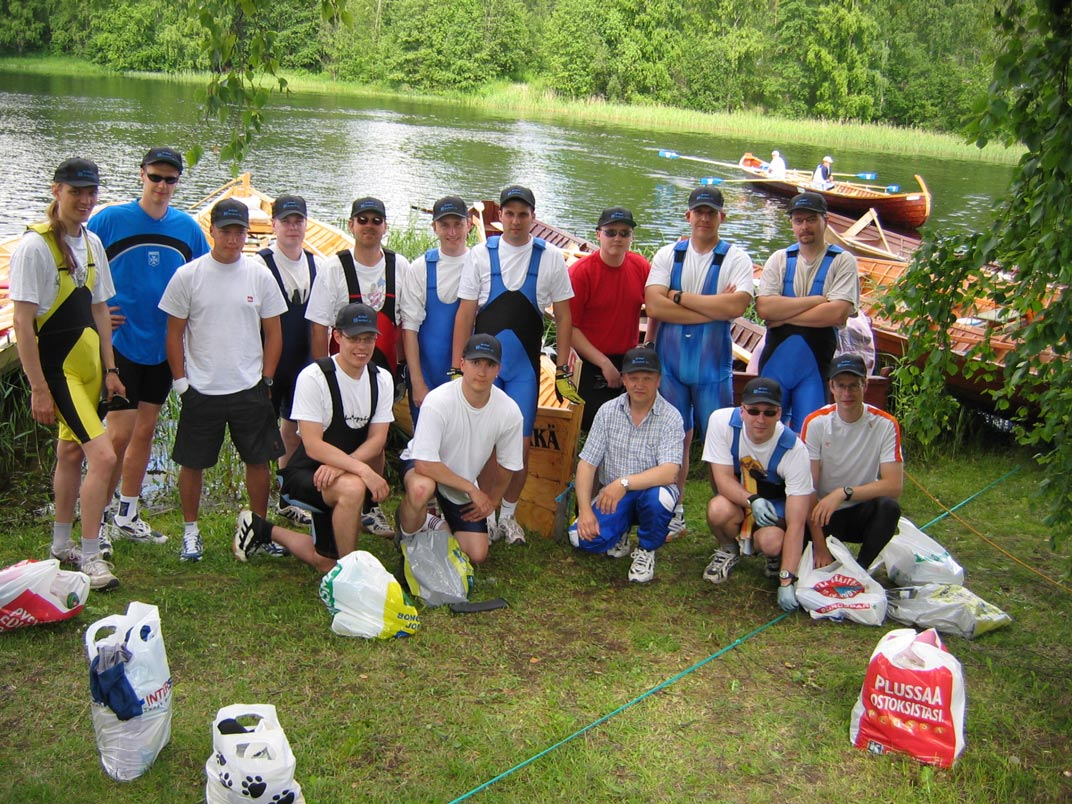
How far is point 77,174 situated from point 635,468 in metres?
3.04

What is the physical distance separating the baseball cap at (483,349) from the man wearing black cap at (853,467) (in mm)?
1691

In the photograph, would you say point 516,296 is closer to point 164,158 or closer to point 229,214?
point 229,214

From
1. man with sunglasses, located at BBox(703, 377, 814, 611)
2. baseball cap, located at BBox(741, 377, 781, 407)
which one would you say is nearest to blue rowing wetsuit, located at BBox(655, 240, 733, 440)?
man with sunglasses, located at BBox(703, 377, 814, 611)

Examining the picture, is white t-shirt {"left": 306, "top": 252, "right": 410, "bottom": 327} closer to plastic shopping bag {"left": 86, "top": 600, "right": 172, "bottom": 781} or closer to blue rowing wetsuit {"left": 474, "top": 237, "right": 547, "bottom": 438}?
blue rowing wetsuit {"left": 474, "top": 237, "right": 547, "bottom": 438}

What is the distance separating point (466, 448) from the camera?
5.06 m

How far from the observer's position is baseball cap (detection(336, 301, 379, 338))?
4.82 metres

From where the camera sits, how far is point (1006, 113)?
129 inches

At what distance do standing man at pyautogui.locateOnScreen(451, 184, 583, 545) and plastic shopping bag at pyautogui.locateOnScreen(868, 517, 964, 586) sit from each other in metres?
1.86

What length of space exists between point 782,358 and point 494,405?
1824 millimetres

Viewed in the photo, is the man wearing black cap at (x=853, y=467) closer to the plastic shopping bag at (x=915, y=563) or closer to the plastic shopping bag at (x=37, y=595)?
the plastic shopping bag at (x=915, y=563)

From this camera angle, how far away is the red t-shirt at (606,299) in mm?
5938

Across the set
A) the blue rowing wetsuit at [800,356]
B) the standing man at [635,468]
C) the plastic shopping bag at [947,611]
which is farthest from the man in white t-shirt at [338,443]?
the plastic shopping bag at [947,611]

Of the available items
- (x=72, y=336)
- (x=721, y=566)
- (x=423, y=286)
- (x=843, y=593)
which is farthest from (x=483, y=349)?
(x=843, y=593)

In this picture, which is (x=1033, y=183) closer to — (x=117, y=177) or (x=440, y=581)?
(x=440, y=581)
